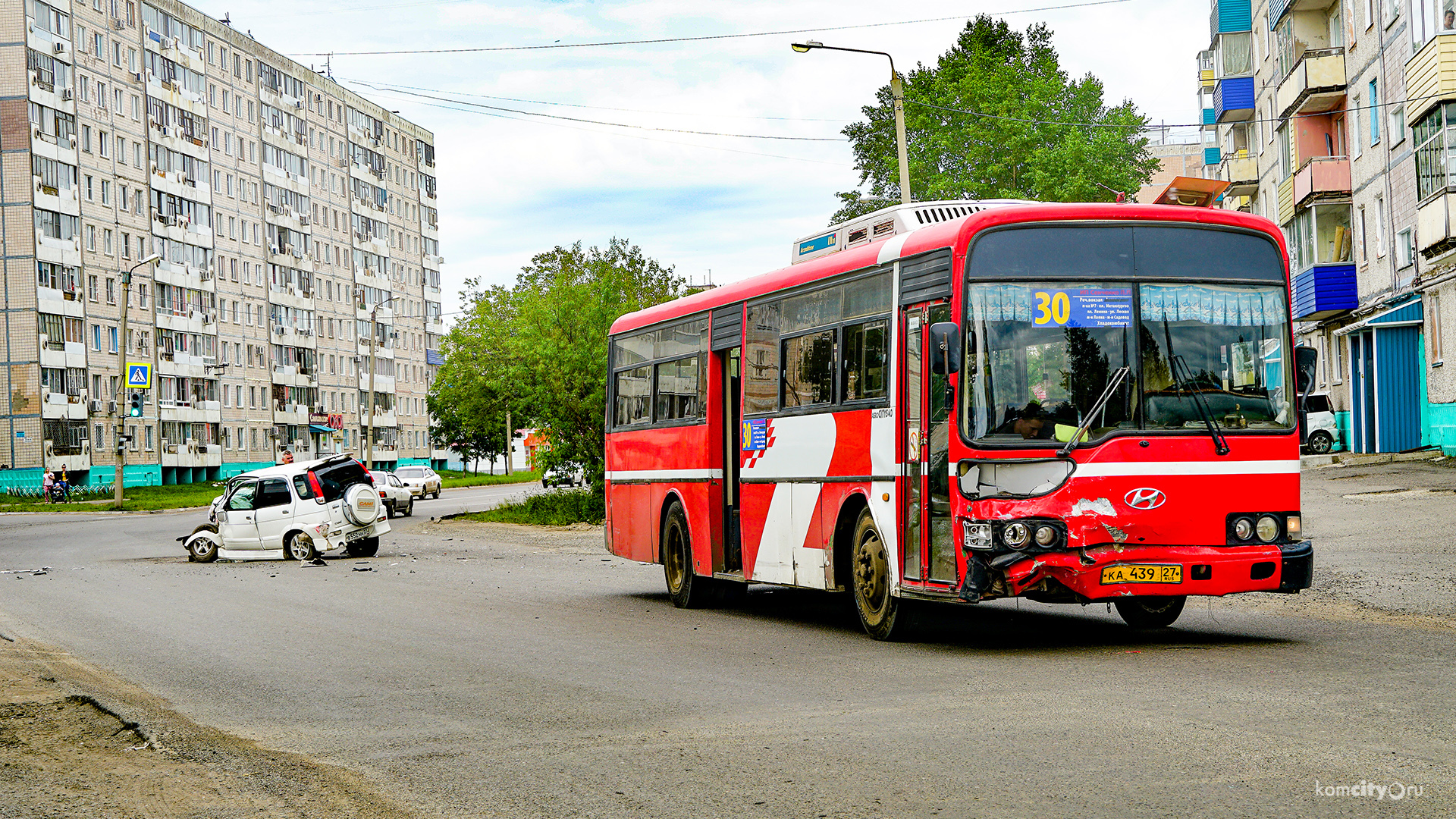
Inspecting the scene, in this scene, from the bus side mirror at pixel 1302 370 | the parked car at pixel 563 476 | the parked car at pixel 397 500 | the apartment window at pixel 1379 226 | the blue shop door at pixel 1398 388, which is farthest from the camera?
the parked car at pixel 397 500

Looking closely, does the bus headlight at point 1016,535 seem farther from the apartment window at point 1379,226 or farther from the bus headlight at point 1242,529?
the apartment window at point 1379,226

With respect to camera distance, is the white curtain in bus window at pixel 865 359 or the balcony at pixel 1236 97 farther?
the balcony at pixel 1236 97

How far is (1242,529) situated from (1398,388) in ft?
103

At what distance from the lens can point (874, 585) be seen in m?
13.6

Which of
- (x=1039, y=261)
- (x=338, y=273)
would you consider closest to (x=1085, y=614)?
(x=1039, y=261)

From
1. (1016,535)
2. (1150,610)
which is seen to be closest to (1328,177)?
(1150,610)

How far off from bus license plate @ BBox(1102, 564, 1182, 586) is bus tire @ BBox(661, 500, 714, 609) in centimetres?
664

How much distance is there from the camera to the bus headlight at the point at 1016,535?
11750 mm

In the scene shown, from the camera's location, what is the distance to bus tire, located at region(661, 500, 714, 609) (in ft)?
58.9

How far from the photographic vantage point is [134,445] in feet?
300

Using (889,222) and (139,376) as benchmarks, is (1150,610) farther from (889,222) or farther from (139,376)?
(139,376)

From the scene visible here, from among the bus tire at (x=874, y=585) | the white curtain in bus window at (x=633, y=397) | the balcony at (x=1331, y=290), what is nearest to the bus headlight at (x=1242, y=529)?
the bus tire at (x=874, y=585)

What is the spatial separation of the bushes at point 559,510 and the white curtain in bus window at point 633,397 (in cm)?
2192

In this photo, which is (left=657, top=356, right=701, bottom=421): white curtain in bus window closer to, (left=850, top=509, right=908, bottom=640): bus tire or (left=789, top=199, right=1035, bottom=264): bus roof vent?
Answer: (left=789, top=199, right=1035, bottom=264): bus roof vent
